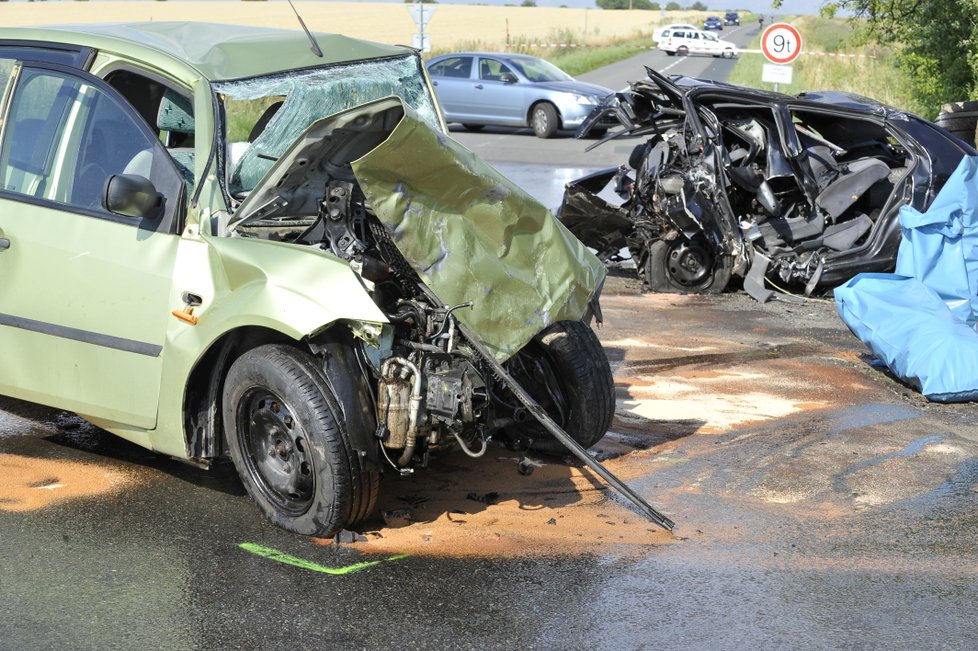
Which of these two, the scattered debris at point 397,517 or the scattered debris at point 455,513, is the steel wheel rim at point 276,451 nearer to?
the scattered debris at point 397,517

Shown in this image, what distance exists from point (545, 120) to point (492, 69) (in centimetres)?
184

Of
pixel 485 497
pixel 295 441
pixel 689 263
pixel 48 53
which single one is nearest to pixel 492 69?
pixel 689 263

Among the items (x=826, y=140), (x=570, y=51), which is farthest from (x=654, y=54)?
(x=826, y=140)

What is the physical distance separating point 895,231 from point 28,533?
7580 millimetres

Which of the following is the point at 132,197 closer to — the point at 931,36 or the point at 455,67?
the point at 931,36

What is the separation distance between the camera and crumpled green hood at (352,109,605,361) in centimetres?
481

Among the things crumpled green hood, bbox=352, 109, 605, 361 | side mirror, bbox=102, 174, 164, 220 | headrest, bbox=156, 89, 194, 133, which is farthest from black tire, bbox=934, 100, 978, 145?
side mirror, bbox=102, 174, 164, 220

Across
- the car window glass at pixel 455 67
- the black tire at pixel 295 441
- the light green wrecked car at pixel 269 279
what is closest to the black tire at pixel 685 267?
the light green wrecked car at pixel 269 279

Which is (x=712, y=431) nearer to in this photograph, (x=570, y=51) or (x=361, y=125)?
(x=361, y=125)

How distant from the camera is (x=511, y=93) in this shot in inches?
952

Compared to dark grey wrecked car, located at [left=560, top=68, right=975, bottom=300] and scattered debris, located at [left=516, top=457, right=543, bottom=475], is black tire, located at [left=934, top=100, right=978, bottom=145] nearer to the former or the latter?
dark grey wrecked car, located at [left=560, top=68, right=975, bottom=300]

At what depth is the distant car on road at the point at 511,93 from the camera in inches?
937

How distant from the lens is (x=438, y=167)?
4.90m

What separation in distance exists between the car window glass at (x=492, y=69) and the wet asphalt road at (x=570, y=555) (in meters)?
18.4
